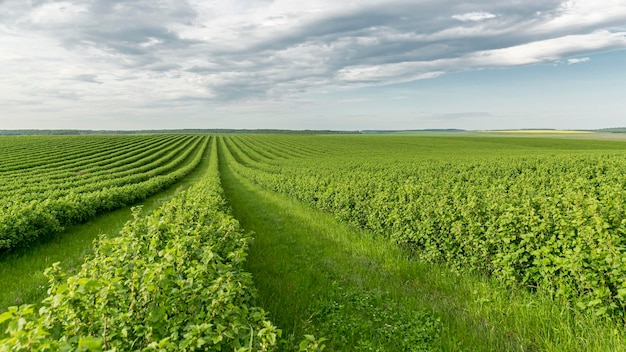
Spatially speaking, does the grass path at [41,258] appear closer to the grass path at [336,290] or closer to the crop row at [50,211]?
the crop row at [50,211]

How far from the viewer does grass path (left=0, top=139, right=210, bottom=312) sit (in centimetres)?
764

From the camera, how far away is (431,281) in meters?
7.65

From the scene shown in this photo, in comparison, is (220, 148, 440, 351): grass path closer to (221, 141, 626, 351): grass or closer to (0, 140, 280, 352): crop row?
(221, 141, 626, 351): grass

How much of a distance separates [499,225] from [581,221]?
1.49m

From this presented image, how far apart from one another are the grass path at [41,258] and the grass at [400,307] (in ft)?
16.5

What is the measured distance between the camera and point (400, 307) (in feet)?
21.5

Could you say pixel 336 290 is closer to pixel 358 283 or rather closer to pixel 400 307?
pixel 358 283

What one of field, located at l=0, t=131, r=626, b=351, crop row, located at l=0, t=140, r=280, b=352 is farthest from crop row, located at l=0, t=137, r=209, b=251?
crop row, located at l=0, t=140, r=280, b=352

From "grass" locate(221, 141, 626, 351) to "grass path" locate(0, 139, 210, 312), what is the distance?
5037mm

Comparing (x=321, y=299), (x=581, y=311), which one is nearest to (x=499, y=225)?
(x=581, y=311)

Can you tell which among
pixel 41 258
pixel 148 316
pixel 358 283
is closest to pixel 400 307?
pixel 358 283

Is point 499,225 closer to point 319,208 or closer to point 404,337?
point 404,337

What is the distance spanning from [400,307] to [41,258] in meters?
10.7

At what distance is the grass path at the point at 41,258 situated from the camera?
7.64m
